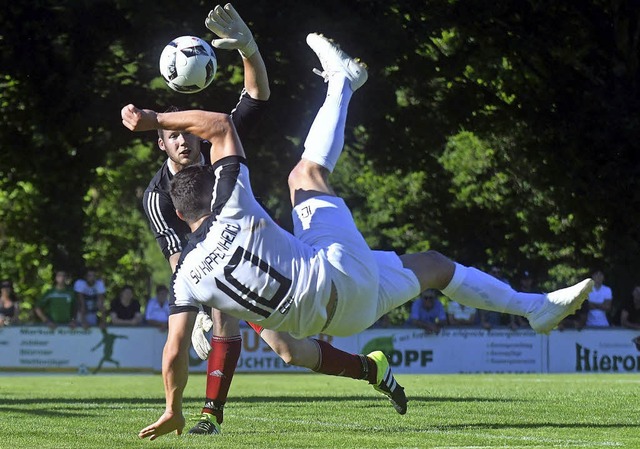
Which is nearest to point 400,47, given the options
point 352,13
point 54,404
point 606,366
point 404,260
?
point 352,13

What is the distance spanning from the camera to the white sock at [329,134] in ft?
24.9

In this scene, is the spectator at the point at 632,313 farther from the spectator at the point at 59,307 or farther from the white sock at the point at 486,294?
the white sock at the point at 486,294

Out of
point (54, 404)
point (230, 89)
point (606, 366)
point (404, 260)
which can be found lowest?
point (606, 366)

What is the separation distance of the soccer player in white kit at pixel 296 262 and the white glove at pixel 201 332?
3.46 ft

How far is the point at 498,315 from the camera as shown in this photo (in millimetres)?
26000

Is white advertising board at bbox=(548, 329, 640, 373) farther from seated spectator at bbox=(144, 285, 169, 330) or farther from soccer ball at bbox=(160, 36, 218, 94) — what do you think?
soccer ball at bbox=(160, 36, 218, 94)

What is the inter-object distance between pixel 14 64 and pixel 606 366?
1188cm

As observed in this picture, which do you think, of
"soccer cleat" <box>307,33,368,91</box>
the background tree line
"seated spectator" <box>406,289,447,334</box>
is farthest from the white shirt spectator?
"soccer cleat" <box>307,33,368,91</box>

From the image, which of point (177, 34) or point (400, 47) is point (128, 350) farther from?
point (400, 47)

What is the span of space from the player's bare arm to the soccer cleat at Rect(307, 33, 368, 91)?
1.71m

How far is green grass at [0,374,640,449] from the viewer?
7798 millimetres

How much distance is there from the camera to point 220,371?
9094mm

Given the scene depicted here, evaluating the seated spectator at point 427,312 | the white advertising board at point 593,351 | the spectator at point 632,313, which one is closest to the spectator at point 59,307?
the seated spectator at point 427,312

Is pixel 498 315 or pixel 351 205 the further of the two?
pixel 351 205
